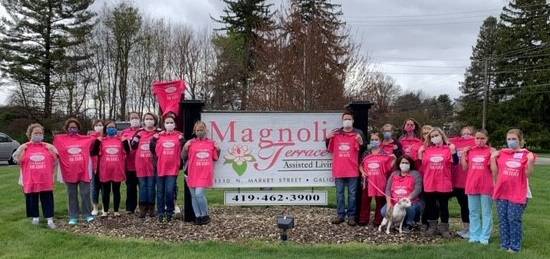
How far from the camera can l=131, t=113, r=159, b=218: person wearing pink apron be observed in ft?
31.0

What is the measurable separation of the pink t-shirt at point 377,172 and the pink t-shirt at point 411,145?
0.37 metres

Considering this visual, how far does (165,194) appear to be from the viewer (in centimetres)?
939

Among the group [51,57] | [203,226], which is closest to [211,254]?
[203,226]

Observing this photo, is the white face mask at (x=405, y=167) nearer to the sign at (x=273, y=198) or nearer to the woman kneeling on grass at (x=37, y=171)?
the sign at (x=273, y=198)

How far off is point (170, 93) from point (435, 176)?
4.93 meters

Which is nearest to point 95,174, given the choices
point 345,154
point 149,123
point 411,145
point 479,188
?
point 149,123

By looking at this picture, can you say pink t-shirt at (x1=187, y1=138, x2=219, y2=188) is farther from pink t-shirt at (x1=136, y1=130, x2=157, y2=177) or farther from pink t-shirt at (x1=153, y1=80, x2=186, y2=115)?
pink t-shirt at (x1=153, y1=80, x2=186, y2=115)

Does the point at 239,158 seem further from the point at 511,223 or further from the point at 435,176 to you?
the point at 511,223

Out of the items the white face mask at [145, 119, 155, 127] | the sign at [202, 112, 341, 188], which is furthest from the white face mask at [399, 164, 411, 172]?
the white face mask at [145, 119, 155, 127]

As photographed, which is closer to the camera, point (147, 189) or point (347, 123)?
point (347, 123)

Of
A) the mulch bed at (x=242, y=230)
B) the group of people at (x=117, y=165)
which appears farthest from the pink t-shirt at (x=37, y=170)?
the mulch bed at (x=242, y=230)

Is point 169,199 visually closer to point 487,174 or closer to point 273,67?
point 487,174

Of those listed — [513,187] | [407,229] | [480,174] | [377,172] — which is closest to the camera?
[513,187]

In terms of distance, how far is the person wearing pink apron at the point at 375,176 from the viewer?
29.3ft
